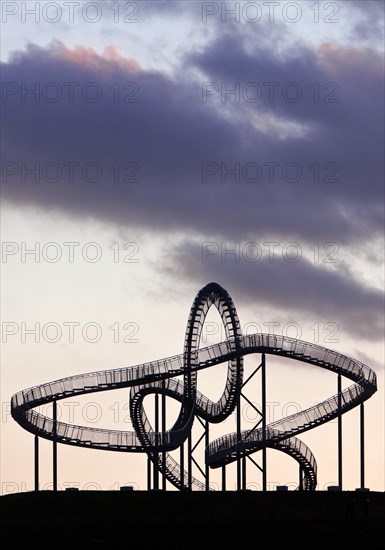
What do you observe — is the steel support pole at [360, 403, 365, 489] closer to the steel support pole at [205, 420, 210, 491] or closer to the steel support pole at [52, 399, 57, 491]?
the steel support pole at [205, 420, 210, 491]

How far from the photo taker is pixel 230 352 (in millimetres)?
88562

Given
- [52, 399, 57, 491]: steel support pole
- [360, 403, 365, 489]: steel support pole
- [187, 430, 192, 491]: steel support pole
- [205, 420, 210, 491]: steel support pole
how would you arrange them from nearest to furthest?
[52, 399, 57, 491]: steel support pole < [360, 403, 365, 489]: steel support pole < [187, 430, 192, 491]: steel support pole < [205, 420, 210, 491]: steel support pole

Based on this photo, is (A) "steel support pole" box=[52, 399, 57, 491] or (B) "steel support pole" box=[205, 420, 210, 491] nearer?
(A) "steel support pole" box=[52, 399, 57, 491]

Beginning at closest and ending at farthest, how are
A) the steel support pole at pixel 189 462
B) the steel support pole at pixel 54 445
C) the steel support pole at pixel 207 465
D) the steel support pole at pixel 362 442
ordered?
the steel support pole at pixel 54 445
the steel support pole at pixel 362 442
the steel support pole at pixel 189 462
the steel support pole at pixel 207 465

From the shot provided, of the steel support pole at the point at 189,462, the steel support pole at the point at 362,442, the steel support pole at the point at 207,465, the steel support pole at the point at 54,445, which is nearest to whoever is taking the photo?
the steel support pole at the point at 54,445

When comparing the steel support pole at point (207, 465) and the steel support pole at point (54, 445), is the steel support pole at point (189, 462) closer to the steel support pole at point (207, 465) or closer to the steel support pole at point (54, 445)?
the steel support pole at point (207, 465)

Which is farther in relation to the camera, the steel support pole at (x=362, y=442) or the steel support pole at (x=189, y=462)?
the steel support pole at (x=189, y=462)

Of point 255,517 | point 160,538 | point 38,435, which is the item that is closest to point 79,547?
point 160,538

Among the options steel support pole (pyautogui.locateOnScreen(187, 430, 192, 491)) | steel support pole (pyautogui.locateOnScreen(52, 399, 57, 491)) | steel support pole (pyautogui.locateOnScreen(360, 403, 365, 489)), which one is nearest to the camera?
steel support pole (pyautogui.locateOnScreen(52, 399, 57, 491))

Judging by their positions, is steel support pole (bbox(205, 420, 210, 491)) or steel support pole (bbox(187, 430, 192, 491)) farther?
steel support pole (bbox(205, 420, 210, 491))

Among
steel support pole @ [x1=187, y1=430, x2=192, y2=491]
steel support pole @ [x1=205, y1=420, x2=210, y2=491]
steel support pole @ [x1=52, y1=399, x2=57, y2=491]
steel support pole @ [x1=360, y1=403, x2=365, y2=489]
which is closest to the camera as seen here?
steel support pole @ [x1=52, y1=399, x2=57, y2=491]

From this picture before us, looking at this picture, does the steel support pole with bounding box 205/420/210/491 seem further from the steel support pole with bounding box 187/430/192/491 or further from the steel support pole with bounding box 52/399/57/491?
the steel support pole with bounding box 52/399/57/491

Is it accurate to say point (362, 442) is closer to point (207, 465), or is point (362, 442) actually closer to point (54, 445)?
point (207, 465)

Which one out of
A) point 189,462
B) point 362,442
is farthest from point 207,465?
point 362,442
